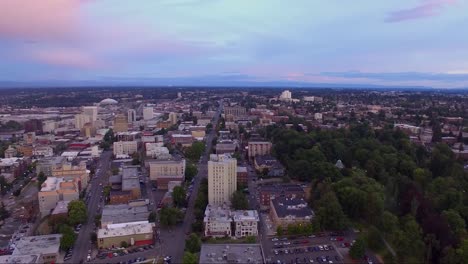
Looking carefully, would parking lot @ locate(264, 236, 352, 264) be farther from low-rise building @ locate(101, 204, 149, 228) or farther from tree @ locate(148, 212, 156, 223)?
low-rise building @ locate(101, 204, 149, 228)

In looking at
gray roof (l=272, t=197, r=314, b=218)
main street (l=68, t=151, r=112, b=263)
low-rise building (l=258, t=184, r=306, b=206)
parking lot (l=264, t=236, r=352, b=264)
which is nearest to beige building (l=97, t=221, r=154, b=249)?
main street (l=68, t=151, r=112, b=263)

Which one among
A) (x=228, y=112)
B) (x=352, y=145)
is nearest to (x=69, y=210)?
(x=352, y=145)

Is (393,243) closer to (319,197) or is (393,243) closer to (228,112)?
(319,197)

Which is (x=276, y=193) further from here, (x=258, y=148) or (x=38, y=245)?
(x=258, y=148)

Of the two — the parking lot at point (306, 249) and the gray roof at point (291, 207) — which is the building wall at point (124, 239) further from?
the gray roof at point (291, 207)

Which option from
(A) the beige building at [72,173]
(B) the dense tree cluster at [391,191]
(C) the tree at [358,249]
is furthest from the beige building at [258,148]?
(C) the tree at [358,249]

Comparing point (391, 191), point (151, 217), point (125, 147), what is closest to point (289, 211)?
point (391, 191)
